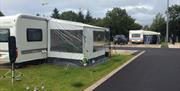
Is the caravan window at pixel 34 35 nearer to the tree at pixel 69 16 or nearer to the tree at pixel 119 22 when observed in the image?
the tree at pixel 119 22

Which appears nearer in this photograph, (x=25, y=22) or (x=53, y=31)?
(x=25, y=22)

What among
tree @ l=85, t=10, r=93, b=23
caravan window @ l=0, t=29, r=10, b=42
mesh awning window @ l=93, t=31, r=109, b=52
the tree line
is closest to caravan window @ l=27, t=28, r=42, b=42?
caravan window @ l=0, t=29, r=10, b=42

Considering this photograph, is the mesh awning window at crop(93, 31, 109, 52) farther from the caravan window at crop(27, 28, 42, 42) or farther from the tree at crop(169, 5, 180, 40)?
the tree at crop(169, 5, 180, 40)

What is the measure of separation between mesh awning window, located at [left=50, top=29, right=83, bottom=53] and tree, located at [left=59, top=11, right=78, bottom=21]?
8065cm

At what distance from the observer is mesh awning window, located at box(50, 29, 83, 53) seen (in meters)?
21.5

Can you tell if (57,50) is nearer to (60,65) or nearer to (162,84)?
(60,65)

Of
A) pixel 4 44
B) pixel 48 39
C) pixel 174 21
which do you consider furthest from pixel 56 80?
pixel 174 21

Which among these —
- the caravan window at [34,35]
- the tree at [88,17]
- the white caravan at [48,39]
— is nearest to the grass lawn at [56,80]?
the white caravan at [48,39]

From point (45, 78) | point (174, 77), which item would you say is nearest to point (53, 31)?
point (45, 78)

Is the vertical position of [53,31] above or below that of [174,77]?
above

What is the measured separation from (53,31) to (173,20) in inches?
2759

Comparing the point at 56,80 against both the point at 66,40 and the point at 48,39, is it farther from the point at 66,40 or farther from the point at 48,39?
the point at 48,39

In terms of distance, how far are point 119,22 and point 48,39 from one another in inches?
2872

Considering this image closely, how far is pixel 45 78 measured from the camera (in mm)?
Result: 15758
